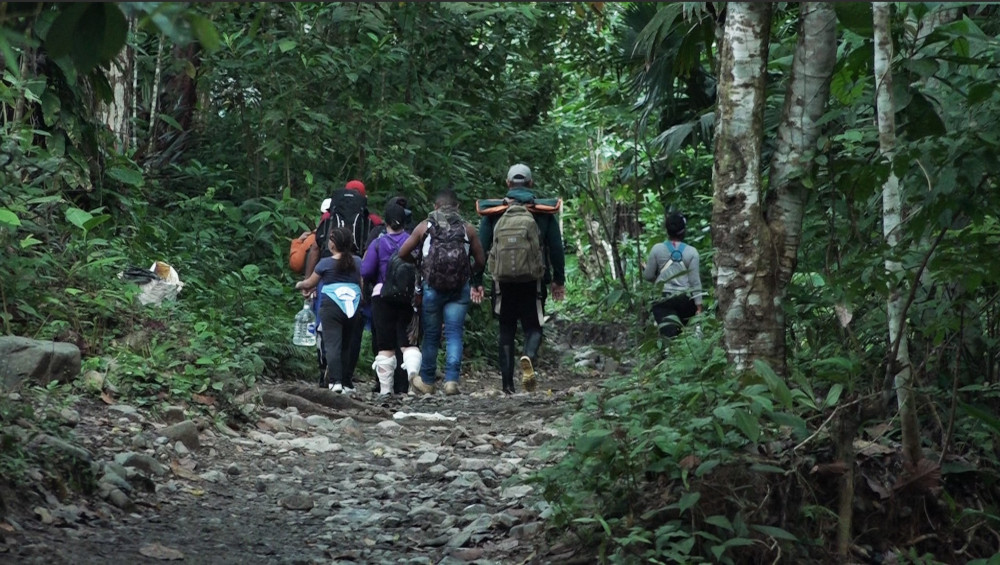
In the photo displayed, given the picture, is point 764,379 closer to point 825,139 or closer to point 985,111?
point 825,139

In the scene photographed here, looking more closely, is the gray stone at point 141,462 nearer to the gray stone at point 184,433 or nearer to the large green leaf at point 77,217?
the gray stone at point 184,433

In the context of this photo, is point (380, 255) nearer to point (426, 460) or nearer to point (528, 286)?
point (528, 286)

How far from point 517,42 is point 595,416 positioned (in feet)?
41.7

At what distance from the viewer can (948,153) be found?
471 cm

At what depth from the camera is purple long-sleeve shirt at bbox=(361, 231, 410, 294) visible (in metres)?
11.4

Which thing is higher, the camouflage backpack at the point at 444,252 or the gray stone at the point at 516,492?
the camouflage backpack at the point at 444,252

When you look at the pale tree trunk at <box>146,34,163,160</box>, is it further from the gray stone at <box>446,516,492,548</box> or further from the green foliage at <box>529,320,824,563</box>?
the green foliage at <box>529,320,824,563</box>

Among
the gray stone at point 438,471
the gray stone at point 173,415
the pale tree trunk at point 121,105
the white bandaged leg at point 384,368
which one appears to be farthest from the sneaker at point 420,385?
the gray stone at point 438,471

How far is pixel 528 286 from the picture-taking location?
36.3 ft

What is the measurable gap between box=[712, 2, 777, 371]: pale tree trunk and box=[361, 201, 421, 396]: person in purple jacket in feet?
20.7

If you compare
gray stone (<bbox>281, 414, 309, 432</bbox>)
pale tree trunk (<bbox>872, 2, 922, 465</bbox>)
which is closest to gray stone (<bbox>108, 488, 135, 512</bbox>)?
gray stone (<bbox>281, 414, 309, 432</bbox>)

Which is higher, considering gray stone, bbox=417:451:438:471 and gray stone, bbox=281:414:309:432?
gray stone, bbox=281:414:309:432

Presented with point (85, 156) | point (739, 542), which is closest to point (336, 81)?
point (85, 156)

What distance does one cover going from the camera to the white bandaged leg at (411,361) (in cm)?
1167
